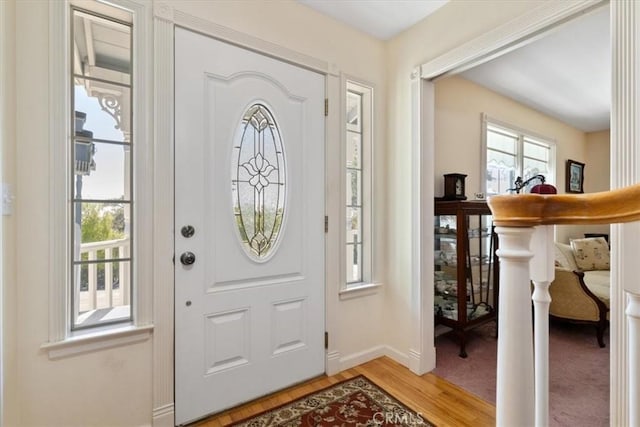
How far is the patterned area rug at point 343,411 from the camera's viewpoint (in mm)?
1662

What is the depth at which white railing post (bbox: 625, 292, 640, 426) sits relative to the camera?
1.84ft

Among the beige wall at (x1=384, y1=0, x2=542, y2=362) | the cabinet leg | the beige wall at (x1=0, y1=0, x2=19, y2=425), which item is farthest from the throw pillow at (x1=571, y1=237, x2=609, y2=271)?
the beige wall at (x1=0, y1=0, x2=19, y2=425)

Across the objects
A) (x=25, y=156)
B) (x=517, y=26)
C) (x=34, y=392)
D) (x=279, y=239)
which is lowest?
(x=34, y=392)

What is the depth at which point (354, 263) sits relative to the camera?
7.93ft

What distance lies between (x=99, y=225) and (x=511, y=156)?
4.13 meters

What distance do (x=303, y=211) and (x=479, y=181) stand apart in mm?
2142

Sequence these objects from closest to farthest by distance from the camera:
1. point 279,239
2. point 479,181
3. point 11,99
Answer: point 11,99
point 279,239
point 479,181

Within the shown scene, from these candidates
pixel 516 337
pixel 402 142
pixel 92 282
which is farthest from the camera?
pixel 402 142

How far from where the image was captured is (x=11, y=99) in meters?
1.23

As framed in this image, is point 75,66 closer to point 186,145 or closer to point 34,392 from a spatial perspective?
point 186,145

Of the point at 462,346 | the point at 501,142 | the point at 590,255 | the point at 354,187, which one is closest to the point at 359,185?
the point at 354,187

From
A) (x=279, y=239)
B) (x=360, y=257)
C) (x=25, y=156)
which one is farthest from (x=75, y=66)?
(x=360, y=257)

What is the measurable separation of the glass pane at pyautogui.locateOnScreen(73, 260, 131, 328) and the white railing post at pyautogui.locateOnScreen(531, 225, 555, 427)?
1715mm

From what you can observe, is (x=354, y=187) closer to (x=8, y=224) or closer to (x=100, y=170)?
(x=100, y=170)
